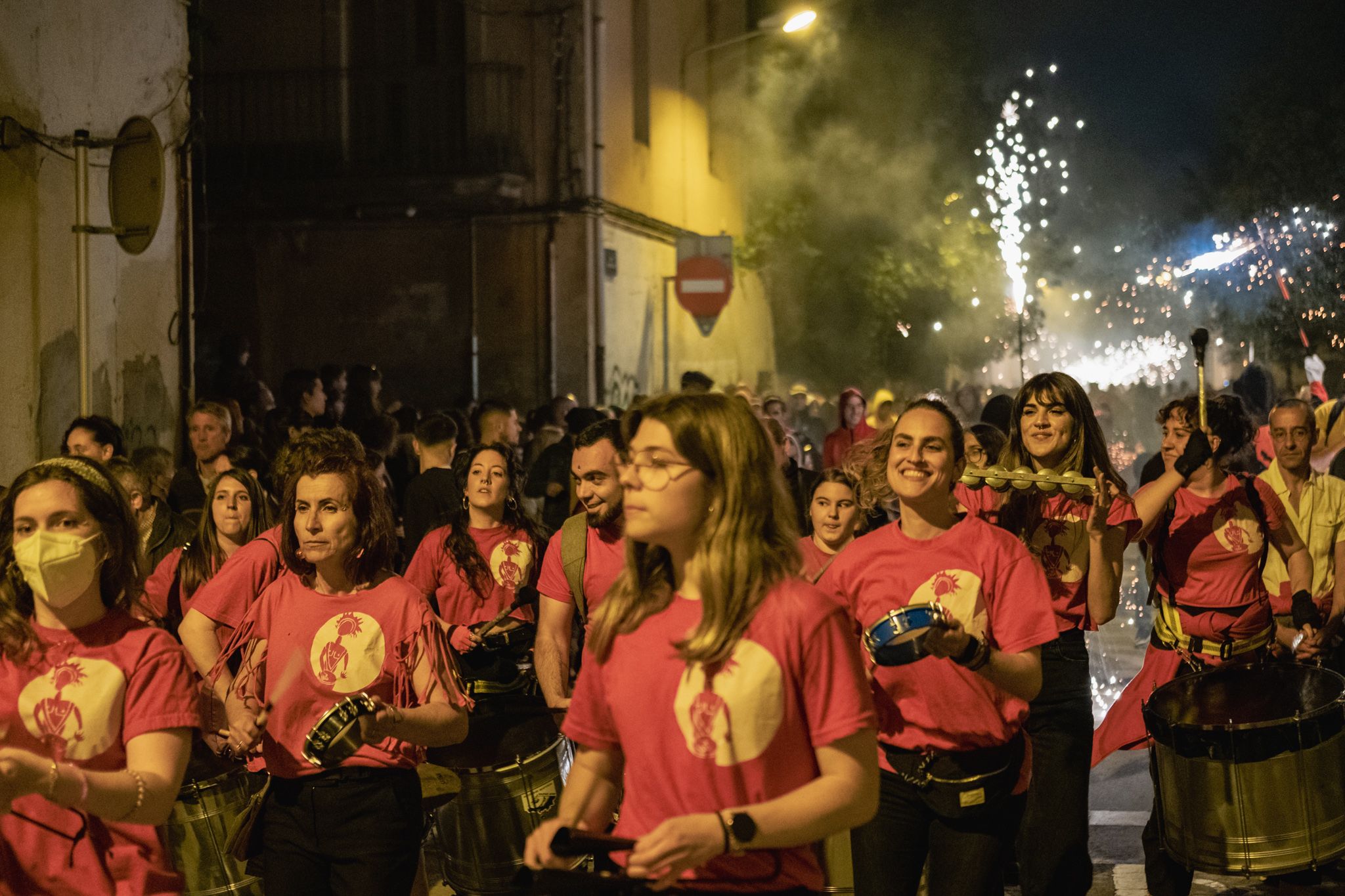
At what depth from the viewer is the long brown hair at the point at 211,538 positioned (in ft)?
21.0

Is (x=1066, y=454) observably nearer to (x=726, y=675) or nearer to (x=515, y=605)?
(x=515, y=605)

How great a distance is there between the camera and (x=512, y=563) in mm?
6730

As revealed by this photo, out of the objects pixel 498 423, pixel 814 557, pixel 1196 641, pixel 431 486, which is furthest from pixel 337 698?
pixel 498 423

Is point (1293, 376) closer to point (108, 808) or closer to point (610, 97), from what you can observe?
point (610, 97)

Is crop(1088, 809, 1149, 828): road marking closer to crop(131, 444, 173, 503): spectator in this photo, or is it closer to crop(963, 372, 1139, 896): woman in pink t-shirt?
crop(963, 372, 1139, 896): woman in pink t-shirt

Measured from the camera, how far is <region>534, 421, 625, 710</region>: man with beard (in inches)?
228

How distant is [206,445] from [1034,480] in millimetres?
5004

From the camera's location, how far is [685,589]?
3.22m

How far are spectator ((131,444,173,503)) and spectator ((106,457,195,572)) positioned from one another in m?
0.86

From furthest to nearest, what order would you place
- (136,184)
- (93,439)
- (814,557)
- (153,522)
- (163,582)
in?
(136,184)
(93,439)
(153,522)
(163,582)
(814,557)

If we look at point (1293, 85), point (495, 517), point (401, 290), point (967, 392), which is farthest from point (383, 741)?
→ point (1293, 85)

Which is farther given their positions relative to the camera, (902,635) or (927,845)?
(927,845)

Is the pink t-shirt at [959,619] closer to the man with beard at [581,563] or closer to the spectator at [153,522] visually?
the man with beard at [581,563]

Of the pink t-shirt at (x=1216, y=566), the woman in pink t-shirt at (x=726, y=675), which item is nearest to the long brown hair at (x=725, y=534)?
the woman in pink t-shirt at (x=726, y=675)
